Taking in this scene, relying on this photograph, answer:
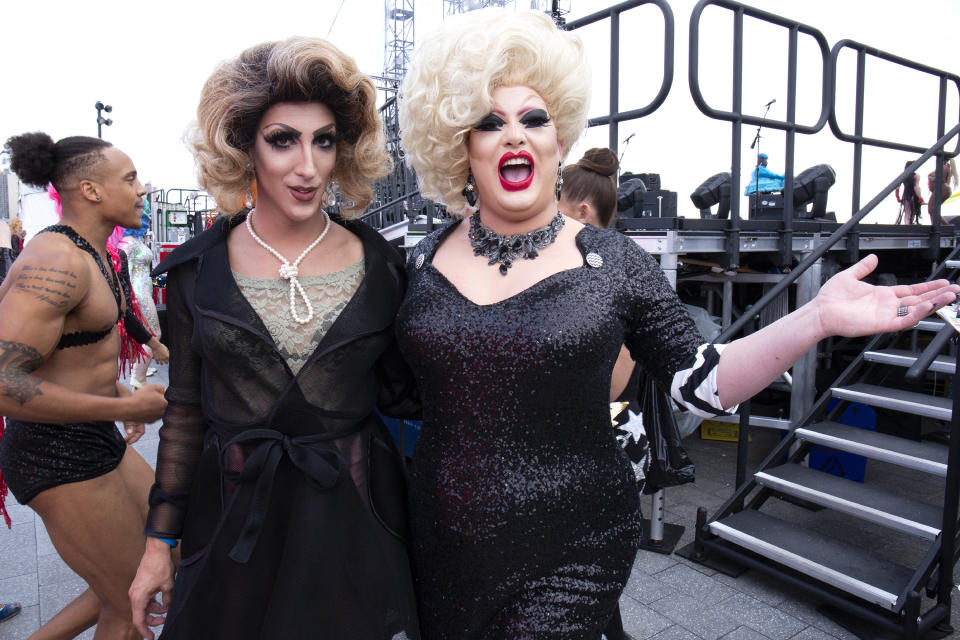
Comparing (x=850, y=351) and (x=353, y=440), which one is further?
(x=850, y=351)

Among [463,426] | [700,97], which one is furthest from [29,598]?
[700,97]

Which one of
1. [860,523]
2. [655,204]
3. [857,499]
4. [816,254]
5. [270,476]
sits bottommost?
[860,523]

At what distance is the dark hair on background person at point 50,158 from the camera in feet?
7.57

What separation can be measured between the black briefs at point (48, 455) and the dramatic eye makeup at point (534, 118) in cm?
172

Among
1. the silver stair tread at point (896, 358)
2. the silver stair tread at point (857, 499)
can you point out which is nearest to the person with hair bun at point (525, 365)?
the silver stair tread at point (857, 499)

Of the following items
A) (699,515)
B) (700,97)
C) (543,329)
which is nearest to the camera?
(543,329)

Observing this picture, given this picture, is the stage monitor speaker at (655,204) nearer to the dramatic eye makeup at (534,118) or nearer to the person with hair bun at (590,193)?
the person with hair bun at (590,193)

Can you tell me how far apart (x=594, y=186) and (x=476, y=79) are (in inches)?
69.7

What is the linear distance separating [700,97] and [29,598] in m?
4.69

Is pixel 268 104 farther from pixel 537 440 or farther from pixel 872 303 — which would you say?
pixel 872 303

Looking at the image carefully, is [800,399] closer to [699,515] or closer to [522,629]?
[699,515]

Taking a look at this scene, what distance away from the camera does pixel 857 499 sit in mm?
3420

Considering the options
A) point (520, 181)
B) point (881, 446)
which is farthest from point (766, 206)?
point (520, 181)

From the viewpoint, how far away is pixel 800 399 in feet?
15.3
